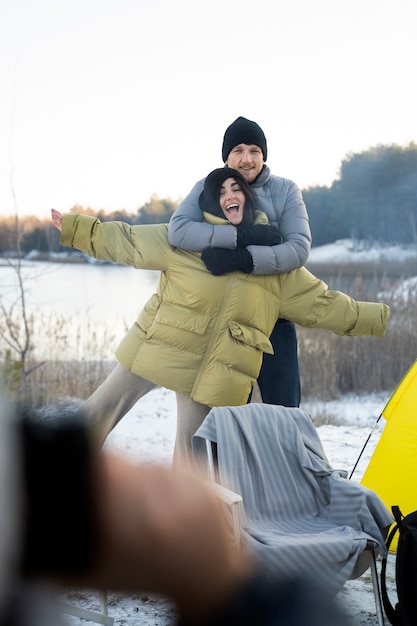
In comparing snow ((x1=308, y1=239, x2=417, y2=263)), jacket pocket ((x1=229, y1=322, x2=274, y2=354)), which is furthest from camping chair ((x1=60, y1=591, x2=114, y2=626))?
snow ((x1=308, y1=239, x2=417, y2=263))

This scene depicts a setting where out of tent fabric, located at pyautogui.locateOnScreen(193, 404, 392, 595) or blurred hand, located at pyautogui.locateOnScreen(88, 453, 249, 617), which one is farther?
tent fabric, located at pyautogui.locateOnScreen(193, 404, 392, 595)

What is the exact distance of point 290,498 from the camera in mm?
2756

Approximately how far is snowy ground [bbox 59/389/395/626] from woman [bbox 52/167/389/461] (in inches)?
27.8

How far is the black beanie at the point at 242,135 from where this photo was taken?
10.8 feet

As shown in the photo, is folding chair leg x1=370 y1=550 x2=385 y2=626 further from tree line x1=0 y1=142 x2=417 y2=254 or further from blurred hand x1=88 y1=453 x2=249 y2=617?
tree line x1=0 y1=142 x2=417 y2=254

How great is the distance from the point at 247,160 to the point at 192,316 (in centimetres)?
71

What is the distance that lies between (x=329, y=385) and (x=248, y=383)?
11.8ft

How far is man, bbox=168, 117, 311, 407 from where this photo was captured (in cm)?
309

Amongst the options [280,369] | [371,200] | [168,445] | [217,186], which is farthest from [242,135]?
[371,200]

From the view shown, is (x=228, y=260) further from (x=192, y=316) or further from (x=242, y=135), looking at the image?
(x=242, y=135)

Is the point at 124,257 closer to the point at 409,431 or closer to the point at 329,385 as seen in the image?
the point at 409,431

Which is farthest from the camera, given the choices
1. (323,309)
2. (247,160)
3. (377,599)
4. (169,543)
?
(323,309)

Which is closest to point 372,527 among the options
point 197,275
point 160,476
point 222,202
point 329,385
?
point 160,476

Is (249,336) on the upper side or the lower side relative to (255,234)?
lower
